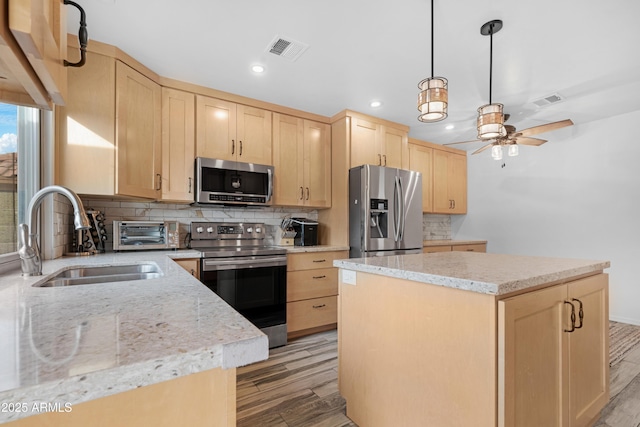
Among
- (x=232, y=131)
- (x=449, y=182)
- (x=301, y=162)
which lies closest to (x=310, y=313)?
(x=301, y=162)

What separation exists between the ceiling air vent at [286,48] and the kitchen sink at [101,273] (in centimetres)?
167

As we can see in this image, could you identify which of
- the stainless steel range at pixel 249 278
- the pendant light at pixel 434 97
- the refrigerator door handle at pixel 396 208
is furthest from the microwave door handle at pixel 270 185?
the pendant light at pixel 434 97

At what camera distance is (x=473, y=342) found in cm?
114

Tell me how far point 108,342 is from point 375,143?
3.31 m

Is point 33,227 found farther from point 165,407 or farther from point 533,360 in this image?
point 533,360

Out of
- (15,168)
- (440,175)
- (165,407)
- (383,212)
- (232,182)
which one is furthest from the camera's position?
(440,175)

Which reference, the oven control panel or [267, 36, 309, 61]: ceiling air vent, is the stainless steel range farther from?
[267, 36, 309, 61]: ceiling air vent

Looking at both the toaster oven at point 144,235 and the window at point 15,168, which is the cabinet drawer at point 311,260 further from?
the window at point 15,168

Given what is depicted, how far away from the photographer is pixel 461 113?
3350mm

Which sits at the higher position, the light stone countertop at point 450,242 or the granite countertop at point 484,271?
the granite countertop at point 484,271

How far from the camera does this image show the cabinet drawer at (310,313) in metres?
2.83

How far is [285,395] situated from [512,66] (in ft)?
9.78

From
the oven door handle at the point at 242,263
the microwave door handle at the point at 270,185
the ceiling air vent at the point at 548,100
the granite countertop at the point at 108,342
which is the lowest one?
the oven door handle at the point at 242,263

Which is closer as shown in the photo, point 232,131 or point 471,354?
point 471,354
